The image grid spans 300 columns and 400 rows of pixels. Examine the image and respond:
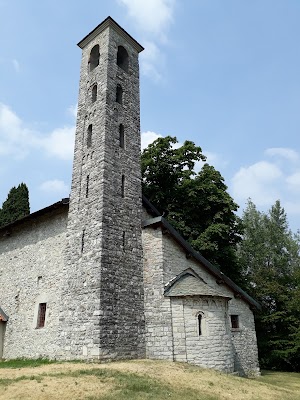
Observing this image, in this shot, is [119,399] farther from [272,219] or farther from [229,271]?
[272,219]

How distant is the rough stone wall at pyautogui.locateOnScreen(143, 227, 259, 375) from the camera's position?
1273 centimetres

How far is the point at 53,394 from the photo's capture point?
775 cm

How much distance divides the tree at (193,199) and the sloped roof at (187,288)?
19.6 feet

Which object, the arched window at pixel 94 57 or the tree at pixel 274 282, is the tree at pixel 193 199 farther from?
the arched window at pixel 94 57

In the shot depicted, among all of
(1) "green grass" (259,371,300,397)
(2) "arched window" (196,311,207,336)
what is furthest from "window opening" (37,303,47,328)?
(1) "green grass" (259,371,300,397)

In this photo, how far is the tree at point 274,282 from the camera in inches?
890

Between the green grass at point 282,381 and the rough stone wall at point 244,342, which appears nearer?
the green grass at point 282,381

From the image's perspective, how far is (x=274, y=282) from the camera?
24.7 meters

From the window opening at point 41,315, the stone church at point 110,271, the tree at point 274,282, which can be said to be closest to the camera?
the stone church at point 110,271

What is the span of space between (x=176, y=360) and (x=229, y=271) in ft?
34.3

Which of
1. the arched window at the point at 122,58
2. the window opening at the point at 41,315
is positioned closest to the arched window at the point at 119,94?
the arched window at the point at 122,58

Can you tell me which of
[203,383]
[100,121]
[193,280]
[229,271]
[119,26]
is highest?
[119,26]

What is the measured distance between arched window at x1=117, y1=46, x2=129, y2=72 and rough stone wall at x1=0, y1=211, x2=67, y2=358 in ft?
27.0

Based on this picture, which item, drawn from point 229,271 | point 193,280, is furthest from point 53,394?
point 229,271
